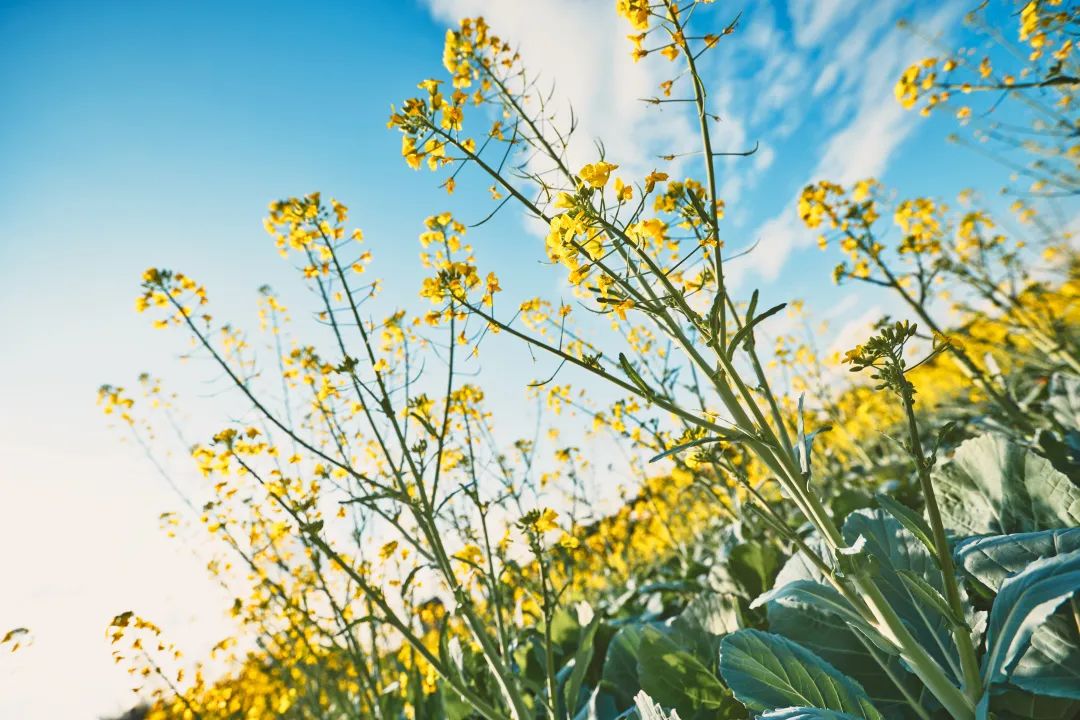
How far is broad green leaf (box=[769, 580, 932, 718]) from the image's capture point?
5.46ft

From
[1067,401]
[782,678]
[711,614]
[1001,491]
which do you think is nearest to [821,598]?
[782,678]

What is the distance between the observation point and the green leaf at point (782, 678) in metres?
1.44

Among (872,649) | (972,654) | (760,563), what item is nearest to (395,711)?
(760,563)

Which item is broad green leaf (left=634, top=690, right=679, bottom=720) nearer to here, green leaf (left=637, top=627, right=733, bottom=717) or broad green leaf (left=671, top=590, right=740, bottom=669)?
green leaf (left=637, top=627, right=733, bottom=717)

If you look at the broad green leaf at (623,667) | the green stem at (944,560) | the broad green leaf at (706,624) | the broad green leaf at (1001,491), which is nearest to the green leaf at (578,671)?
the broad green leaf at (623,667)

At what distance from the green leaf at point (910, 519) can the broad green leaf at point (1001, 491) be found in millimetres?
889

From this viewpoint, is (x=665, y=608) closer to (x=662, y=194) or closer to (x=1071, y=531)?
(x=1071, y=531)

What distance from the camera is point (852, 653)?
5.94 ft

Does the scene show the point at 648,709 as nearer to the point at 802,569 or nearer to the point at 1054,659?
the point at 802,569

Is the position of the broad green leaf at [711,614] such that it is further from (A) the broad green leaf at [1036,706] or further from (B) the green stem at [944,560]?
(B) the green stem at [944,560]

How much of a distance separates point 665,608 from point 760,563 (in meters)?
1.29

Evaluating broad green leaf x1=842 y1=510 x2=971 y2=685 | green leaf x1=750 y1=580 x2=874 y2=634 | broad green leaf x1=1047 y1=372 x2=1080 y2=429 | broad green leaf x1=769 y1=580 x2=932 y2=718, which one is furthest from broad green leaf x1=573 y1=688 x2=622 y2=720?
broad green leaf x1=1047 y1=372 x2=1080 y2=429

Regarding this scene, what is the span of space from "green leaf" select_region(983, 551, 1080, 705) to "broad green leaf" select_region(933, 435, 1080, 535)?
650mm

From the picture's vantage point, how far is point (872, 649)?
5.53 ft
